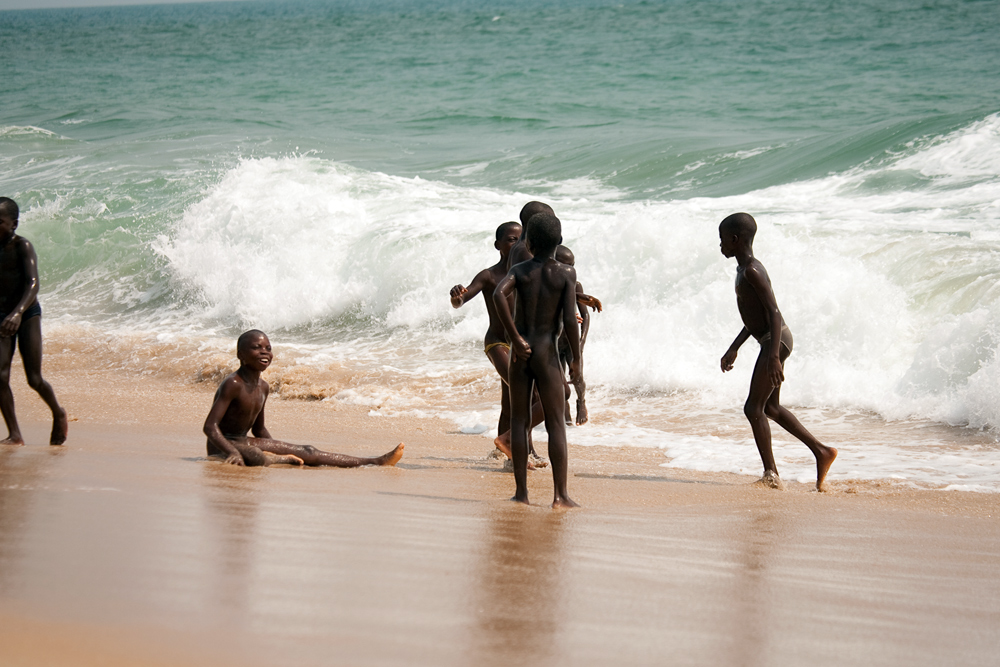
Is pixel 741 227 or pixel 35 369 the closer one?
pixel 741 227

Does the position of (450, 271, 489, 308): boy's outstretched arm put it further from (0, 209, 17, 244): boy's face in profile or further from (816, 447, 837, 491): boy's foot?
(0, 209, 17, 244): boy's face in profile

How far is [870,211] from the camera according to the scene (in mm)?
12359

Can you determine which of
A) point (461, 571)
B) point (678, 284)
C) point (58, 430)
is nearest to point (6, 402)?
point (58, 430)

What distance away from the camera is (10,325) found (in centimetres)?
564

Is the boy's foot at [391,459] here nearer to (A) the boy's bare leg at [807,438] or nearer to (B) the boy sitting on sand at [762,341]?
(B) the boy sitting on sand at [762,341]

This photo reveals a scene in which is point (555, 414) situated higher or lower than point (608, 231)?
lower

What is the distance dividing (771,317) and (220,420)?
10.3ft

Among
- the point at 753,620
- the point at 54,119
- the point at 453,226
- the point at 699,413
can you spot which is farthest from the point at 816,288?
the point at 54,119

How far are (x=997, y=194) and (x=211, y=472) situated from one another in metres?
10.6

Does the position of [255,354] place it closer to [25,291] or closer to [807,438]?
[25,291]

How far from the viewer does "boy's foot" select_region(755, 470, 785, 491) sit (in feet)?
18.4

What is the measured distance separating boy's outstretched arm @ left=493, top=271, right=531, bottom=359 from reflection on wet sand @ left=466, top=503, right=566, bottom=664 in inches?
30.8

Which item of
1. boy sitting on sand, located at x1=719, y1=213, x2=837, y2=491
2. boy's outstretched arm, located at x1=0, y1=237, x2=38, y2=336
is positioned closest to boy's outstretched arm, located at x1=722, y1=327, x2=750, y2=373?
boy sitting on sand, located at x1=719, y1=213, x2=837, y2=491

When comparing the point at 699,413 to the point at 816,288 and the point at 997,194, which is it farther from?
the point at 997,194
